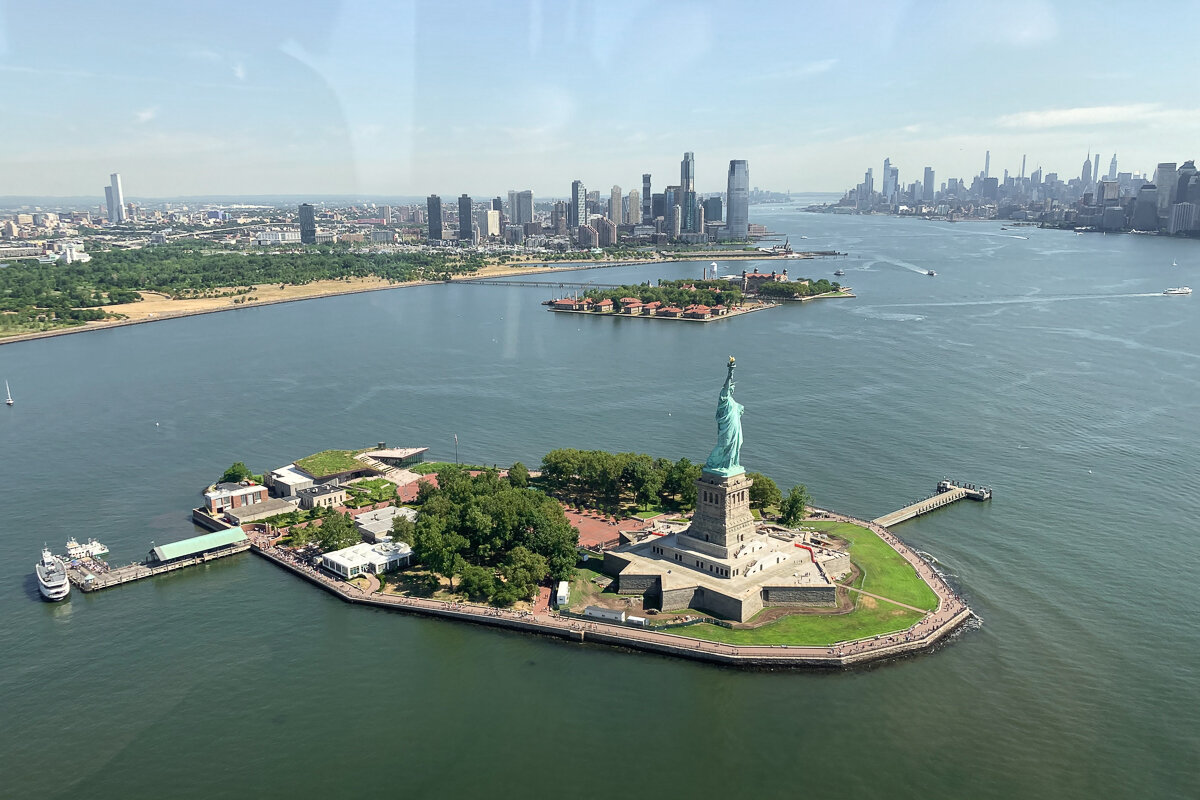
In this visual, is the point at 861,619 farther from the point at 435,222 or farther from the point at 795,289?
the point at 435,222

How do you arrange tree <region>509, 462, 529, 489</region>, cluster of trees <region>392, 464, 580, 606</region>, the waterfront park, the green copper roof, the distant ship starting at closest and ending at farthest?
the waterfront park < the distant ship < cluster of trees <region>392, 464, 580, 606</region> < the green copper roof < tree <region>509, 462, 529, 489</region>

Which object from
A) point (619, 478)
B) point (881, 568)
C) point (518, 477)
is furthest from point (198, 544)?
point (881, 568)

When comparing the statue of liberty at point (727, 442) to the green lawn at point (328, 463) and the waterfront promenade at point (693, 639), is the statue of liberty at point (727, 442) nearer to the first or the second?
the waterfront promenade at point (693, 639)

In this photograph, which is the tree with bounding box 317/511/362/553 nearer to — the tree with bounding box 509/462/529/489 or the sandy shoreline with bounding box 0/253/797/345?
the tree with bounding box 509/462/529/489

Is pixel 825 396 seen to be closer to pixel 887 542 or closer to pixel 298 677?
pixel 887 542

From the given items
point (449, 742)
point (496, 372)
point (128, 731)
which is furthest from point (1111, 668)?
point (496, 372)

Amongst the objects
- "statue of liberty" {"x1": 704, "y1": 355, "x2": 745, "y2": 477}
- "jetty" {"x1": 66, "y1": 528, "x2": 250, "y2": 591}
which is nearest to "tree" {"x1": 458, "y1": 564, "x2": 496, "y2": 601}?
"statue of liberty" {"x1": 704, "y1": 355, "x2": 745, "y2": 477}
